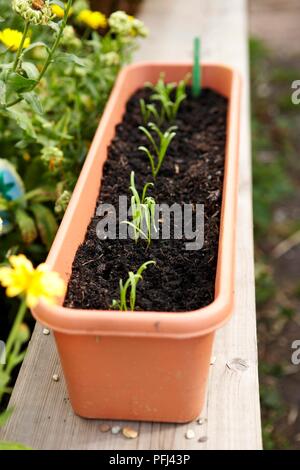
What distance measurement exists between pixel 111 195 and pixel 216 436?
620 mm

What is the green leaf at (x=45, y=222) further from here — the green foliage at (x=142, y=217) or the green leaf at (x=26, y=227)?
the green foliage at (x=142, y=217)

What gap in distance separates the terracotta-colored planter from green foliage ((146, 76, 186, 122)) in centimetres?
57

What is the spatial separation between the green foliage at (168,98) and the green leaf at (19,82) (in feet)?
1.63

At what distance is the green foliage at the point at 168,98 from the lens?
6.00 feet

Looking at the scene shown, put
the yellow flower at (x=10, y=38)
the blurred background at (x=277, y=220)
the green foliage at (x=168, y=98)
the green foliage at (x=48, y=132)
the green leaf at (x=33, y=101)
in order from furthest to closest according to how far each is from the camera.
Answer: the blurred background at (x=277, y=220) < the green foliage at (x=168, y=98) < the green foliage at (x=48, y=132) < the yellow flower at (x=10, y=38) < the green leaf at (x=33, y=101)

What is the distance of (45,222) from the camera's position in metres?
1.74

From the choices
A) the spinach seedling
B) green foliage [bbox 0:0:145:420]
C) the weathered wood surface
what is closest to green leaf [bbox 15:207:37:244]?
green foliage [bbox 0:0:145:420]

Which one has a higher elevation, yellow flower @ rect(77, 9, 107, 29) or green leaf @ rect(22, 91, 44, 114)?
yellow flower @ rect(77, 9, 107, 29)

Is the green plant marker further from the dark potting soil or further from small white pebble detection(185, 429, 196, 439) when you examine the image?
small white pebble detection(185, 429, 196, 439)

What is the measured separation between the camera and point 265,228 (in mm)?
2809

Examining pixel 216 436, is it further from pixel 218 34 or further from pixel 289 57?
pixel 289 57

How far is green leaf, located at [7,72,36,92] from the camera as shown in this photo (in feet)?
4.54

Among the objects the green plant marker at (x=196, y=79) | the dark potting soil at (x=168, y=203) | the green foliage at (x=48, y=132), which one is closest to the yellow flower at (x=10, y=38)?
the green foliage at (x=48, y=132)

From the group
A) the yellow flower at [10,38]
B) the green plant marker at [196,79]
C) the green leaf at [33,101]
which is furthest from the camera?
the green plant marker at [196,79]
